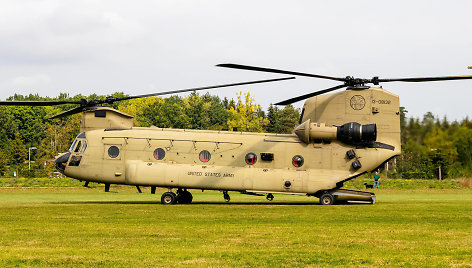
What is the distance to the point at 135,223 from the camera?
69.4ft

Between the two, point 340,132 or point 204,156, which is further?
point 204,156

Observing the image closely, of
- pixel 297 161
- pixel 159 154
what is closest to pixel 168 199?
pixel 159 154

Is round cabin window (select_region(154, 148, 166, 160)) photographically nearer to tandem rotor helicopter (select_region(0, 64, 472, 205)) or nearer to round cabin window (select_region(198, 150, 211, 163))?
tandem rotor helicopter (select_region(0, 64, 472, 205))

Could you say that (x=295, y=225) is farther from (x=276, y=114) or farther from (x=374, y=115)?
(x=276, y=114)

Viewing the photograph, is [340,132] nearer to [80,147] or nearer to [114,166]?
[114,166]

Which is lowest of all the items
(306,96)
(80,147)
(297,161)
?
(297,161)

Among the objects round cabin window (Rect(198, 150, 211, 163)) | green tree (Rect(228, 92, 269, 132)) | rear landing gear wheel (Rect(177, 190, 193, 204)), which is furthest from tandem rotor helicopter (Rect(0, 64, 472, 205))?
green tree (Rect(228, 92, 269, 132))

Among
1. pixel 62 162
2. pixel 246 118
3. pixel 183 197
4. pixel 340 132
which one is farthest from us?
pixel 246 118

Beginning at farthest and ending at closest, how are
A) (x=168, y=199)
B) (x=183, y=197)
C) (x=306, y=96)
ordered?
(x=183, y=197) < (x=168, y=199) < (x=306, y=96)

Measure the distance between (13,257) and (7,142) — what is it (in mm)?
135696

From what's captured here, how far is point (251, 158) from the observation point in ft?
108

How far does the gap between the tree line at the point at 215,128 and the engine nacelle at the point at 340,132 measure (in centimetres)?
216

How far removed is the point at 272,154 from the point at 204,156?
12.1 ft

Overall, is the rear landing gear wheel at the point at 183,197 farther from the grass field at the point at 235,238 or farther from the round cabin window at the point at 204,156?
the grass field at the point at 235,238
